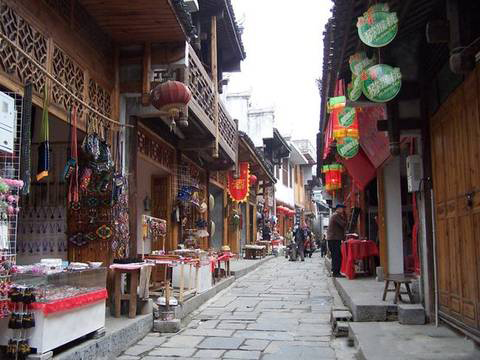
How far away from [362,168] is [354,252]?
203 cm

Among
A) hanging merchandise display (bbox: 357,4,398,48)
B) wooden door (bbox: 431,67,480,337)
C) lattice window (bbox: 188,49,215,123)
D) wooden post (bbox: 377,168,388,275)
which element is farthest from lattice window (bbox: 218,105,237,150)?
hanging merchandise display (bbox: 357,4,398,48)

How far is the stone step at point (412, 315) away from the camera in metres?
6.88

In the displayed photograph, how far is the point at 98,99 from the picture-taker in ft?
25.5

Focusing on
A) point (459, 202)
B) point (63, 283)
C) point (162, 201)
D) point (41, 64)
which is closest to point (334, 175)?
point (162, 201)

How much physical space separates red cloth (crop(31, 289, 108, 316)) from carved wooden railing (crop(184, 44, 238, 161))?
3.88 meters

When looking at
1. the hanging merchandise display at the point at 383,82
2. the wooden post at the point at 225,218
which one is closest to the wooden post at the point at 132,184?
the hanging merchandise display at the point at 383,82

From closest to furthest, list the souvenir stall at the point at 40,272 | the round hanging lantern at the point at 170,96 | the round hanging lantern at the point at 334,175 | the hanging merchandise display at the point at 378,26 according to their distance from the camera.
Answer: the souvenir stall at the point at 40,272, the hanging merchandise display at the point at 378,26, the round hanging lantern at the point at 170,96, the round hanging lantern at the point at 334,175

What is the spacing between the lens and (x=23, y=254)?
8539 millimetres

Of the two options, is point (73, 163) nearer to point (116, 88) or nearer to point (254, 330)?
point (116, 88)

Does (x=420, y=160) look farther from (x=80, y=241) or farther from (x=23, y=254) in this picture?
(x=23, y=254)

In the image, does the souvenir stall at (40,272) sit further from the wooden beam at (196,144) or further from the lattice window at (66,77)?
the wooden beam at (196,144)

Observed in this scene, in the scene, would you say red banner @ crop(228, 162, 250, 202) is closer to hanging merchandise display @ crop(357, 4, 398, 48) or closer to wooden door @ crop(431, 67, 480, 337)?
wooden door @ crop(431, 67, 480, 337)

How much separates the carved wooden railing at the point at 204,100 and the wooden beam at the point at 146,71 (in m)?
0.60

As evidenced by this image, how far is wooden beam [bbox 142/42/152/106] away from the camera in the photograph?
8.20 m
